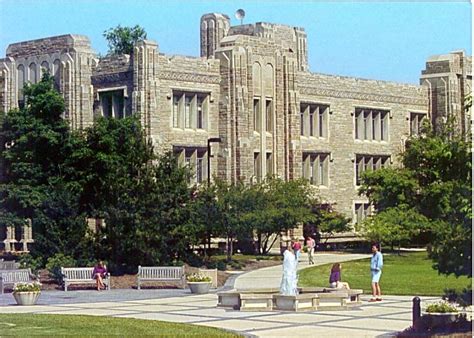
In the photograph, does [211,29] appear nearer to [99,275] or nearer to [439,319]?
[99,275]

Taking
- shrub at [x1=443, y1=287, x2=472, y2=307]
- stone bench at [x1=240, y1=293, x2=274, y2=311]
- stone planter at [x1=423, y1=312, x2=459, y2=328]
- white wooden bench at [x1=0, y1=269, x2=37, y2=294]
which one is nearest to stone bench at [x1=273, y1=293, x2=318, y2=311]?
stone bench at [x1=240, y1=293, x2=274, y2=311]

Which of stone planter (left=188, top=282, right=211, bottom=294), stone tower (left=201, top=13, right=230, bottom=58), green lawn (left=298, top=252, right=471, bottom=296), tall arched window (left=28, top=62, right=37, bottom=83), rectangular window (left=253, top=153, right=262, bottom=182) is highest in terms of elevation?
stone tower (left=201, top=13, right=230, bottom=58)

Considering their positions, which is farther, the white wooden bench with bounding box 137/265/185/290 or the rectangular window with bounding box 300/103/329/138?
the rectangular window with bounding box 300/103/329/138

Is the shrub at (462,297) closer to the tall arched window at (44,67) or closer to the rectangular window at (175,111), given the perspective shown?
the rectangular window at (175,111)

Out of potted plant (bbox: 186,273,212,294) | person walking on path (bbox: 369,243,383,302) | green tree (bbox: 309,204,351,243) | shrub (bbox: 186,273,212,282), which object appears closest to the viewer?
person walking on path (bbox: 369,243,383,302)

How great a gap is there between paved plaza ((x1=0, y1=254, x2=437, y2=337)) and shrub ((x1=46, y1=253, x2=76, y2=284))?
193 centimetres

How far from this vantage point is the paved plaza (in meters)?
23.1

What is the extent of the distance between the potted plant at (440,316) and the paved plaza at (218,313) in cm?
109

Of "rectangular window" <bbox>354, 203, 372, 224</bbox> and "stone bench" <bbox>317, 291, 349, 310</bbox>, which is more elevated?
"rectangular window" <bbox>354, 203, 372, 224</bbox>

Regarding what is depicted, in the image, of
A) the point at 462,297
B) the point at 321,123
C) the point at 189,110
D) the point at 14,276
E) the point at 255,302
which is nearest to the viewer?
the point at 462,297

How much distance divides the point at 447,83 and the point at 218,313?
51488 mm

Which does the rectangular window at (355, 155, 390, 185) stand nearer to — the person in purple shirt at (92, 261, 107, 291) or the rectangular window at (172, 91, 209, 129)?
the rectangular window at (172, 91, 209, 129)

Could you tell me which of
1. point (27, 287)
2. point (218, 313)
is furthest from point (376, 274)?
point (27, 287)

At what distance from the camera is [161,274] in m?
38.2
